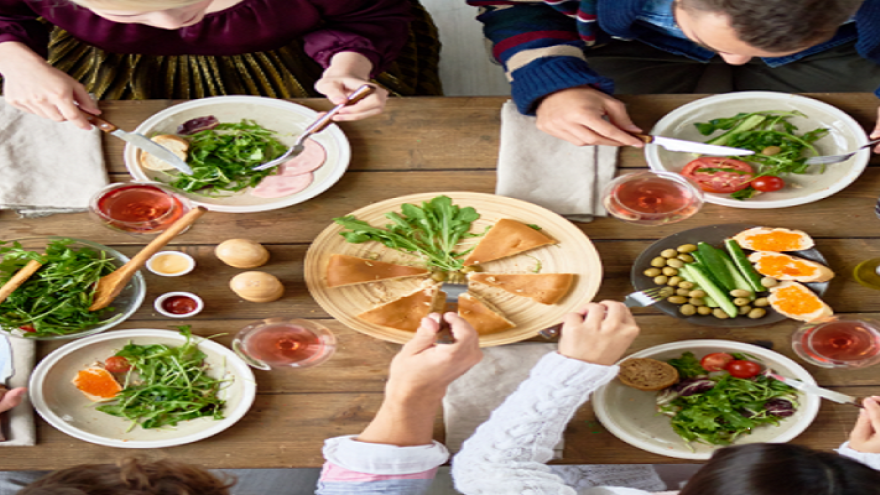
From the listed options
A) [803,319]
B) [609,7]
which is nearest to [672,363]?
[803,319]

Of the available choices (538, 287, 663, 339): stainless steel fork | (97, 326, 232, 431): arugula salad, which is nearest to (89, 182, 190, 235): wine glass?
(97, 326, 232, 431): arugula salad

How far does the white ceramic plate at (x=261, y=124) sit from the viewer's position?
66.1 inches

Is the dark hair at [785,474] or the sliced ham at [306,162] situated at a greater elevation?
the sliced ham at [306,162]

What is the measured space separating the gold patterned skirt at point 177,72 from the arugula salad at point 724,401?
148 cm

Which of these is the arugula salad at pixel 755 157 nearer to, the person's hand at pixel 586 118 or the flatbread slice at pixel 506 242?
the person's hand at pixel 586 118

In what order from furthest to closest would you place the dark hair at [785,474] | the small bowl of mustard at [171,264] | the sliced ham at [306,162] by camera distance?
1. the sliced ham at [306,162]
2. the small bowl of mustard at [171,264]
3. the dark hair at [785,474]

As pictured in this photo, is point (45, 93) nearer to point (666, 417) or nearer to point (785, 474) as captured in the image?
point (666, 417)

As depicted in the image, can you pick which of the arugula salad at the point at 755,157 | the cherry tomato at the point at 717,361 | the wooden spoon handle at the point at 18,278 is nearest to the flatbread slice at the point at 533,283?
the cherry tomato at the point at 717,361

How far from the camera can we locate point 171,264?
162 centimetres

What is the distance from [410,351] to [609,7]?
1.14 m

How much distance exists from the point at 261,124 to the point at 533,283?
0.84 m

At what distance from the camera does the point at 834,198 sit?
1.69 metres

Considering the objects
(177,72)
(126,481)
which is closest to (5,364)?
(126,481)

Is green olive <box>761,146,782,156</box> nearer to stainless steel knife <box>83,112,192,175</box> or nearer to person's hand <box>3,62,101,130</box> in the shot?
stainless steel knife <box>83,112,192,175</box>
